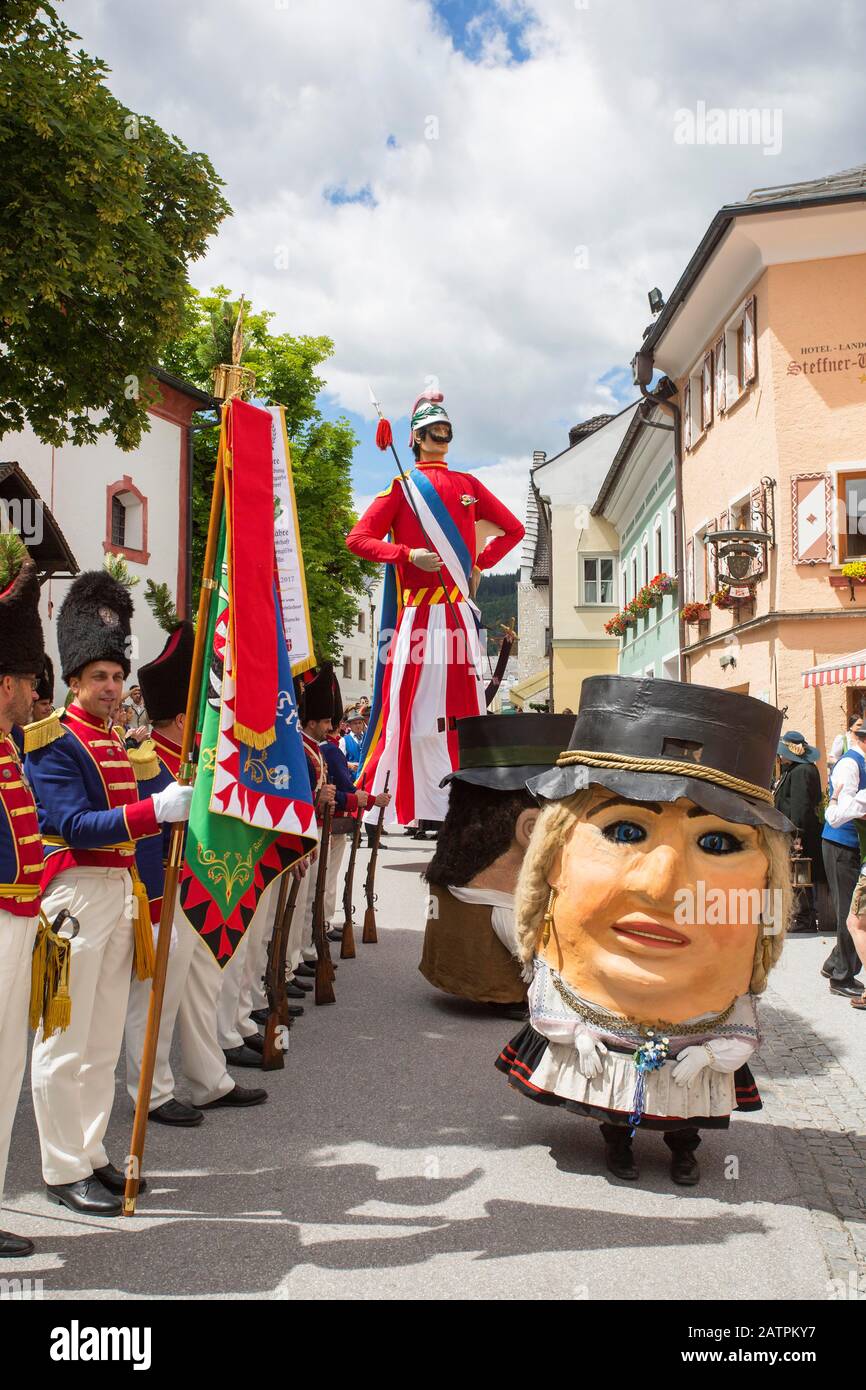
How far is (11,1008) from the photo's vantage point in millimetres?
3430

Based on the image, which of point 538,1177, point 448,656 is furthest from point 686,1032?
point 448,656

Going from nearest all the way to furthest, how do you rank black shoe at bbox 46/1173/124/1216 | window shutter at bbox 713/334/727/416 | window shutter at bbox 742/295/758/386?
black shoe at bbox 46/1173/124/1216
window shutter at bbox 742/295/758/386
window shutter at bbox 713/334/727/416

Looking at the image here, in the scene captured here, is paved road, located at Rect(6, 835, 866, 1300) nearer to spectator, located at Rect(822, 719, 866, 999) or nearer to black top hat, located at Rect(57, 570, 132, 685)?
spectator, located at Rect(822, 719, 866, 999)

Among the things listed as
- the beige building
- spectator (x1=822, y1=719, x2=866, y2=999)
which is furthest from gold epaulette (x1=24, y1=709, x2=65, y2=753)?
the beige building

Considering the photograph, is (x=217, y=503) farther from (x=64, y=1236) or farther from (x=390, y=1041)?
(x=390, y=1041)

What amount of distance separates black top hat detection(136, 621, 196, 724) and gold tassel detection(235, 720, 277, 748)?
709 mm

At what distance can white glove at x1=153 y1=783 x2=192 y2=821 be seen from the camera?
3705 millimetres

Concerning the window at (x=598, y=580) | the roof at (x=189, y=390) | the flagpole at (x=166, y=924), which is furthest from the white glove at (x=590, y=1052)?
the window at (x=598, y=580)

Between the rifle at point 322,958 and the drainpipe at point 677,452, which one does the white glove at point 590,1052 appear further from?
the drainpipe at point 677,452

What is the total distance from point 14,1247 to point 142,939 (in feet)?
3.44

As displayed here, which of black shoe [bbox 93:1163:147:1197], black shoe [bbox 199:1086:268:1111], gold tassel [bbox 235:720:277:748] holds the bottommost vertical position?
black shoe [bbox 199:1086:268:1111]

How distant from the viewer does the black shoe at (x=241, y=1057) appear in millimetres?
5609

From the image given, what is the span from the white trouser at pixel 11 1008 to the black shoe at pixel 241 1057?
2.20 meters
